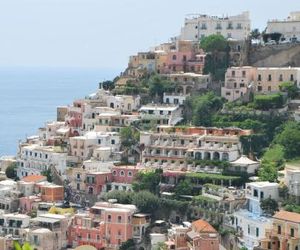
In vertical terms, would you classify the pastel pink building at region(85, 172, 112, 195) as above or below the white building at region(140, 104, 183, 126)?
below

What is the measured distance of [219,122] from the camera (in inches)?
1625

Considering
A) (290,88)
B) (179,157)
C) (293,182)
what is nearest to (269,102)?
(290,88)

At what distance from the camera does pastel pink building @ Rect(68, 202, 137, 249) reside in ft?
Result: 117

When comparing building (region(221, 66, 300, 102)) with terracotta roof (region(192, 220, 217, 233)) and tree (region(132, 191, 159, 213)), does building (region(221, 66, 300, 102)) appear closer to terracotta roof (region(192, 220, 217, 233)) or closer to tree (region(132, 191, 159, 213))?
tree (region(132, 191, 159, 213))

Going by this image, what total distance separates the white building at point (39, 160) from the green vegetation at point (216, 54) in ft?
28.0

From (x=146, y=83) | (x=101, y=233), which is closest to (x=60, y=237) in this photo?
(x=101, y=233)

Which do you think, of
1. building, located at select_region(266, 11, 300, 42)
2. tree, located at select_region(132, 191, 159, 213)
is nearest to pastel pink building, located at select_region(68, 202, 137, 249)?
tree, located at select_region(132, 191, 159, 213)

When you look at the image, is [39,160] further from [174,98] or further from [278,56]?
[278,56]

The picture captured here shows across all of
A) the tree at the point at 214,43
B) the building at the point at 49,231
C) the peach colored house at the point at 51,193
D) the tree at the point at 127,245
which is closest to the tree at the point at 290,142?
the tree at the point at 127,245

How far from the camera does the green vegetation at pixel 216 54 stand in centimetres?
4644

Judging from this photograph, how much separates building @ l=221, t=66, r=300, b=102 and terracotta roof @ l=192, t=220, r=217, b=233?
10.7 metres

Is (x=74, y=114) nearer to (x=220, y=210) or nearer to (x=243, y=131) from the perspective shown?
(x=243, y=131)

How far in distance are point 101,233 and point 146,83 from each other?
12.2m

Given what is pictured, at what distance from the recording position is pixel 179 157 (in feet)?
129
